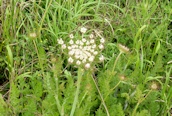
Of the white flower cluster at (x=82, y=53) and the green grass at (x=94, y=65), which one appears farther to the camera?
the green grass at (x=94, y=65)

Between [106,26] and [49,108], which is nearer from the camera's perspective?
[49,108]

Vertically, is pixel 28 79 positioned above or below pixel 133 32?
below

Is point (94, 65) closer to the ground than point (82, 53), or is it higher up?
closer to the ground

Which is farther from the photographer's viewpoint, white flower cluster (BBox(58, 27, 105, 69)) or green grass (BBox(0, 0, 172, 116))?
green grass (BBox(0, 0, 172, 116))

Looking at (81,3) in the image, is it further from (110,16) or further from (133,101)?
(133,101)

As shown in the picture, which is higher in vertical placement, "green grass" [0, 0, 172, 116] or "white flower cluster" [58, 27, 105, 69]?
"white flower cluster" [58, 27, 105, 69]

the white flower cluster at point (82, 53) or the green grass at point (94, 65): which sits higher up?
the white flower cluster at point (82, 53)

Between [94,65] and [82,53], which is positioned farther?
[94,65]

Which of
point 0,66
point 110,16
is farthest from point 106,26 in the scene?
point 0,66
